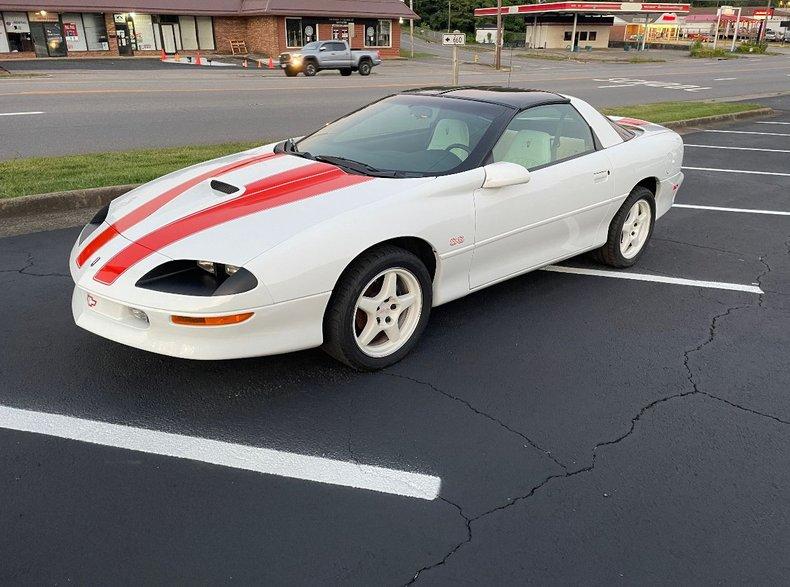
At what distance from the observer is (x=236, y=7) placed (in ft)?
126

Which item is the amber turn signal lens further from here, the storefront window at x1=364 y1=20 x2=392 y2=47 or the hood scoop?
the storefront window at x1=364 y1=20 x2=392 y2=47

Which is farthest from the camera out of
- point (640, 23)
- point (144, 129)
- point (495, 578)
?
point (640, 23)

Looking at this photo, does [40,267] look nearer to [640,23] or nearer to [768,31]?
[640,23]

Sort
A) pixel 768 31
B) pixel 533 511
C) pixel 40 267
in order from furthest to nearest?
pixel 768 31
pixel 40 267
pixel 533 511

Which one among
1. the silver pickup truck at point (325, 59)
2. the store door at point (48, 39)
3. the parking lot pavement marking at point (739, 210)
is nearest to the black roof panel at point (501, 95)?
the parking lot pavement marking at point (739, 210)

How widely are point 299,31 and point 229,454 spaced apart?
133 ft

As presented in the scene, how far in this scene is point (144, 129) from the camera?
36.5ft

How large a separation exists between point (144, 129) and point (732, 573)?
36.1 ft

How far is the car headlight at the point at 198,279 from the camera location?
9.64 ft

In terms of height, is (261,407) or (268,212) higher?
(268,212)

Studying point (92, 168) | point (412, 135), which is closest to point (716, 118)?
point (412, 135)

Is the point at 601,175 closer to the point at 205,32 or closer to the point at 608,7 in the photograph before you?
the point at 205,32

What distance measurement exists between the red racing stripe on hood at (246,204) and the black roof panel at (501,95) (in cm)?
Answer: 123

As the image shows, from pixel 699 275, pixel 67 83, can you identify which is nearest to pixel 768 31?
pixel 67 83
